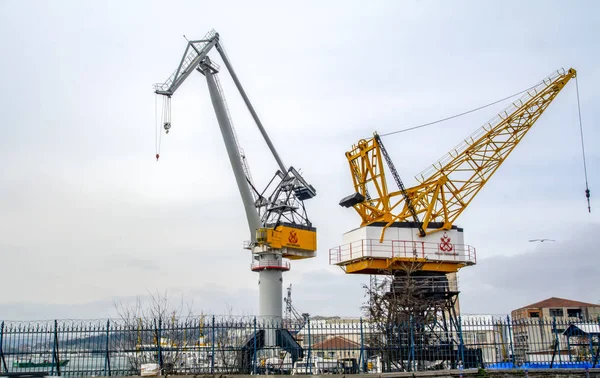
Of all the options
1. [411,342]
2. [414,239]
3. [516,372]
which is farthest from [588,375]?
[414,239]

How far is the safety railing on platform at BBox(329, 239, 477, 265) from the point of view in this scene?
142 ft

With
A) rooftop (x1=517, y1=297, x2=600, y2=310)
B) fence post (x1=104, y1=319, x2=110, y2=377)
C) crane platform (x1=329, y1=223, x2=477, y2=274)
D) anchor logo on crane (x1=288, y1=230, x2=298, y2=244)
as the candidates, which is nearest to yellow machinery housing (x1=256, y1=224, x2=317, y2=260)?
anchor logo on crane (x1=288, y1=230, x2=298, y2=244)

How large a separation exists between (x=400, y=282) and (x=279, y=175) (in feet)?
A: 64.0

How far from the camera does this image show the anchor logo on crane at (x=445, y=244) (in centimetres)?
4522

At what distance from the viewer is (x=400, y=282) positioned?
42000 mm

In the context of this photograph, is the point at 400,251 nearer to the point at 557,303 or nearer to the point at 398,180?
the point at 398,180

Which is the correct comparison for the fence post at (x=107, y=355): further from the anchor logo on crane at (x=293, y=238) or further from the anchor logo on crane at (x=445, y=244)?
the anchor logo on crane at (x=293, y=238)

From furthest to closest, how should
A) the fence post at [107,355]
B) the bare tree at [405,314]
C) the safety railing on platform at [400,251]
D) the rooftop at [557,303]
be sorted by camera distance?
the rooftop at [557,303] → the safety railing on platform at [400,251] → the bare tree at [405,314] → the fence post at [107,355]

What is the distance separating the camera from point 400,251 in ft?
144

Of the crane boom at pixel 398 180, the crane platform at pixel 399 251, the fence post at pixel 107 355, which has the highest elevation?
the crane boom at pixel 398 180

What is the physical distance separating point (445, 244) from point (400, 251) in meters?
4.02

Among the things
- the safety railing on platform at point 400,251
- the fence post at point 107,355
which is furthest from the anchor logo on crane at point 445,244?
the fence post at point 107,355

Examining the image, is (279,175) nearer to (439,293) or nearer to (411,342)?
(439,293)

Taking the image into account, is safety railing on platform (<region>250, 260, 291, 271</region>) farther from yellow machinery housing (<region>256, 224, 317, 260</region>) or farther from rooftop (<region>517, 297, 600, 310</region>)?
rooftop (<region>517, 297, 600, 310</region>)
